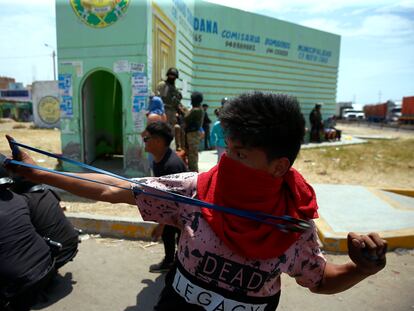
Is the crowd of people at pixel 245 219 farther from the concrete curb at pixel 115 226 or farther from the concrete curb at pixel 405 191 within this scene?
the concrete curb at pixel 405 191

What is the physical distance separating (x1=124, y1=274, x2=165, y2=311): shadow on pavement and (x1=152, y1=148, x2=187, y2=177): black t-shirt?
1035 millimetres

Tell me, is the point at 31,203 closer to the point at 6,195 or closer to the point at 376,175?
the point at 6,195

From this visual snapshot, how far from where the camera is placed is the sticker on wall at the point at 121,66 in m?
6.68

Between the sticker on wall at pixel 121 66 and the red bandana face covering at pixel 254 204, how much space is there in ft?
19.6

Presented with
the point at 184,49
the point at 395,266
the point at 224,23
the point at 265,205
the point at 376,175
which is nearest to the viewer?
the point at 265,205

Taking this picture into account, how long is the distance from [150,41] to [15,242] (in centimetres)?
532

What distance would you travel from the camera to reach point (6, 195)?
244 centimetres

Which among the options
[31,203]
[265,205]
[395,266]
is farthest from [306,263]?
[395,266]

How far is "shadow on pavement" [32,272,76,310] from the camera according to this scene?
2787 mm

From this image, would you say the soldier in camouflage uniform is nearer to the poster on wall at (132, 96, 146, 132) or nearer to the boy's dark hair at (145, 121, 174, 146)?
the poster on wall at (132, 96, 146, 132)

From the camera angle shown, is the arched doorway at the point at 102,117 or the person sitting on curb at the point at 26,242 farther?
the arched doorway at the point at 102,117

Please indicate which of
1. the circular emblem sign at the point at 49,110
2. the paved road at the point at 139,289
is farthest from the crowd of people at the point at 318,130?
the circular emblem sign at the point at 49,110

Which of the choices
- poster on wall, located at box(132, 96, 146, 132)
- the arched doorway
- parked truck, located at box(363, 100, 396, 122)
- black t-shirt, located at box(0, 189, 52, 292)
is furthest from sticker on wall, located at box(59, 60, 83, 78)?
parked truck, located at box(363, 100, 396, 122)

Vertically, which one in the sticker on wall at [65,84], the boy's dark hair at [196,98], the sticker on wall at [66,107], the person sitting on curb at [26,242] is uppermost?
the sticker on wall at [65,84]
